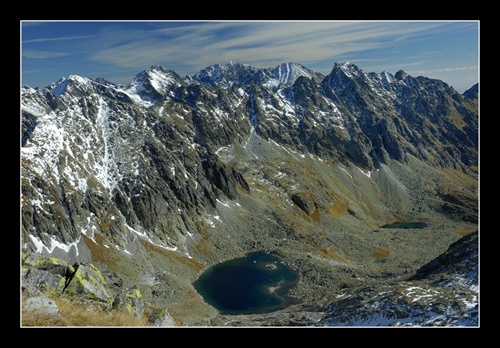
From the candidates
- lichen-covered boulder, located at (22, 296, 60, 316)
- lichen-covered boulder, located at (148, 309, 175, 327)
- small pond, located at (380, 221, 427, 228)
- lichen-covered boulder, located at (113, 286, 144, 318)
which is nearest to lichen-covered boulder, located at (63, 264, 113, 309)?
lichen-covered boulder, located at (113, 286, 144, 318)

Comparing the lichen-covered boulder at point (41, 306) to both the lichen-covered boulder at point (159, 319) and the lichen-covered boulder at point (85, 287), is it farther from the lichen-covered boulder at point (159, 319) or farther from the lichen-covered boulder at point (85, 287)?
the lichen-covered boulder at point (159, 319)

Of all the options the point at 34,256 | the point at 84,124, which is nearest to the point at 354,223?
the point at 84,124

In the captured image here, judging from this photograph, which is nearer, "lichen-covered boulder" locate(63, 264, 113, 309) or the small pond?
"lichen-covered boulder" locate(63, 264, 113, 309)

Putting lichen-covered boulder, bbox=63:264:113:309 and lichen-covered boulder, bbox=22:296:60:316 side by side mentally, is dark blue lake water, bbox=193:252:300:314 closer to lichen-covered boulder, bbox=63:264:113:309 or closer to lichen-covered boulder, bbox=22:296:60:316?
lichen-covered boulder, bbox=63:264:113:309

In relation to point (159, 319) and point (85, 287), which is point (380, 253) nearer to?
point (159, 319)

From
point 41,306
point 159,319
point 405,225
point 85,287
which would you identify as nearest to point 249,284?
point 159,319

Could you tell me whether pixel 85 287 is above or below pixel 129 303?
above
